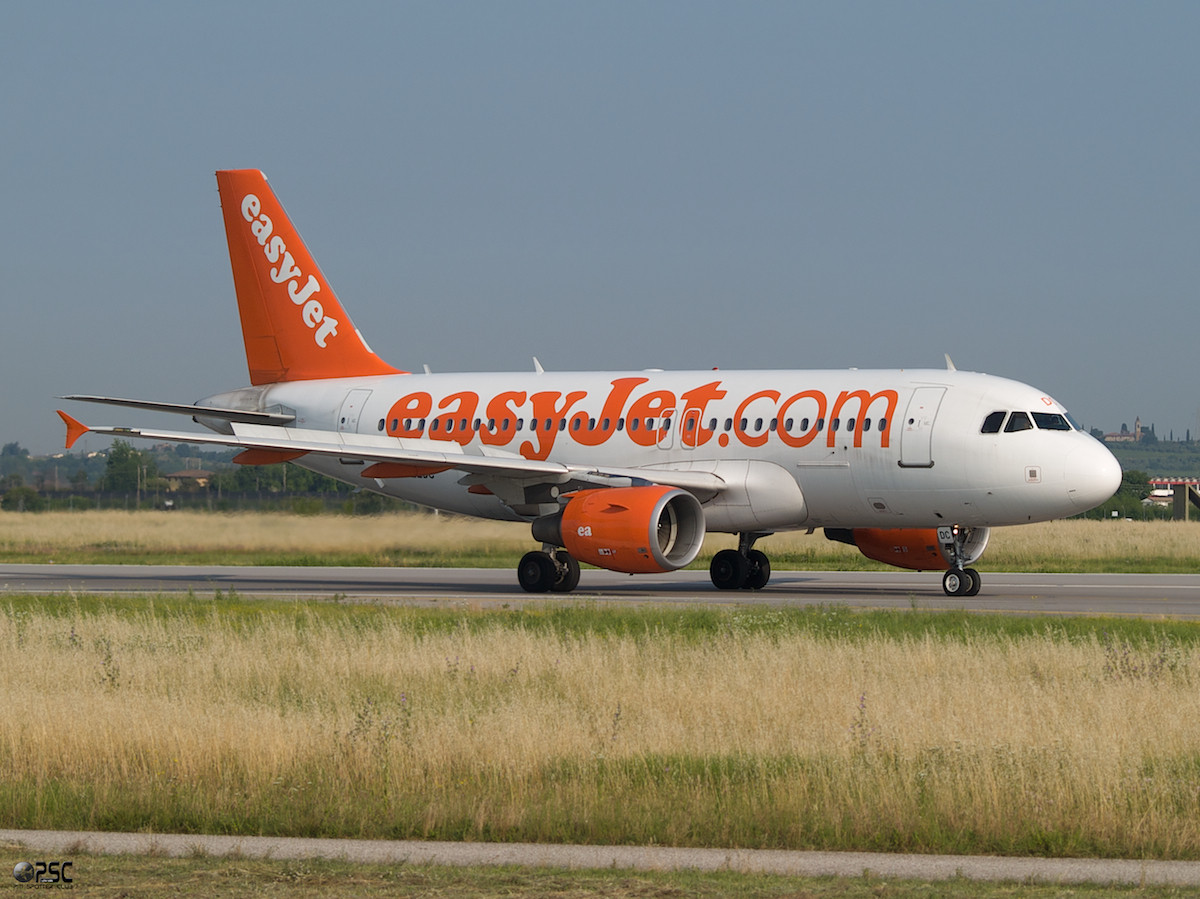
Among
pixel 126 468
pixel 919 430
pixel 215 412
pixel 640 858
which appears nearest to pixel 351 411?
pixel 215 412

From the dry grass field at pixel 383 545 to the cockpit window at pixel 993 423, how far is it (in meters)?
11.3

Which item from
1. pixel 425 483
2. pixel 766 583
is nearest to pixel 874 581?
pixel 766 583

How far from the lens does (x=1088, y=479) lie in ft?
87.2

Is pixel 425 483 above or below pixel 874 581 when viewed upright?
above

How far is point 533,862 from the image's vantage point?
8883 mm

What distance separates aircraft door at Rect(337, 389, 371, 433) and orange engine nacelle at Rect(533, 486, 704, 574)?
8017mm

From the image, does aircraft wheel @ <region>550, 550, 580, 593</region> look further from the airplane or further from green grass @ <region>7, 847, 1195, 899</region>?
green grass @ <region>7, 847, 1195, 899</region>

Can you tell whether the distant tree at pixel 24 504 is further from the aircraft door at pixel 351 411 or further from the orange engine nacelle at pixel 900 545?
the orange engine nacelle at pixel 900 545

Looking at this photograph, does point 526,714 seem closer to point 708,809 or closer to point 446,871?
point 708,809

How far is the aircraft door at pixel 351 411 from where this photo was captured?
1367 inches

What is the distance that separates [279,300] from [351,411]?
12.5 ft

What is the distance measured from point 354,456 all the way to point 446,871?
22.0m

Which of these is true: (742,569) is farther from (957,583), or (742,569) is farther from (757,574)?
(957,583)

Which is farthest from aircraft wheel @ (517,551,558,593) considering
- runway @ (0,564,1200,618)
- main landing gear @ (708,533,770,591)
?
main landing gear @ (708,533,770,591)
